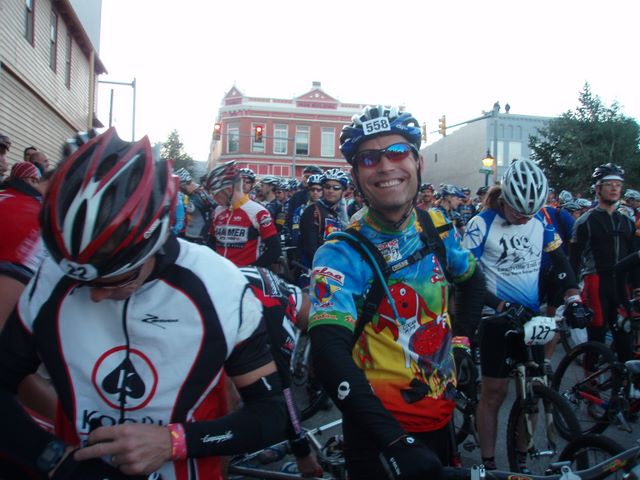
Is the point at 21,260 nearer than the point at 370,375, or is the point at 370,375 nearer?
the point at 370,375

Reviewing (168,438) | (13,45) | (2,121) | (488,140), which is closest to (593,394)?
(168,438)

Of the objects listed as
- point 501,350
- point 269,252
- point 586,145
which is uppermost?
point 586,145

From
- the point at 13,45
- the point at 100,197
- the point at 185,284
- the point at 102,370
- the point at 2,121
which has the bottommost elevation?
the point at 102,370

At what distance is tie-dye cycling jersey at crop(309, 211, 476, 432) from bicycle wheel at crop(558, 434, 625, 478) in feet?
4.22

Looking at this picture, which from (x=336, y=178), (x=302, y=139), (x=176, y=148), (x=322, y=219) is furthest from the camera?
(x=176, y=148)

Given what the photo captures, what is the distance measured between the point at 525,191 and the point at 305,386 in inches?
143

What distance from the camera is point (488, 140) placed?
139 feet

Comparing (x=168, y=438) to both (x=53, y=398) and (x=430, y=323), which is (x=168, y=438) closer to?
(x=53, y=398)

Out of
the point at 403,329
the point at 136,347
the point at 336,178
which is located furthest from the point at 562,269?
the point at 336,178

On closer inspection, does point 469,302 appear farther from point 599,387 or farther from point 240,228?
point 240,228

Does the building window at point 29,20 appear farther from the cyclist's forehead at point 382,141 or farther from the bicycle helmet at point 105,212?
the bicycle helmet at point 105,212

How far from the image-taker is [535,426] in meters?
3.75

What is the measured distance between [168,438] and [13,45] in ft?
44.0

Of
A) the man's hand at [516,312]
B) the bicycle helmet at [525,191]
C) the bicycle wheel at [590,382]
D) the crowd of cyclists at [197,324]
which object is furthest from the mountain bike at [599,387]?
the crowd of cyclists at [197,324]
